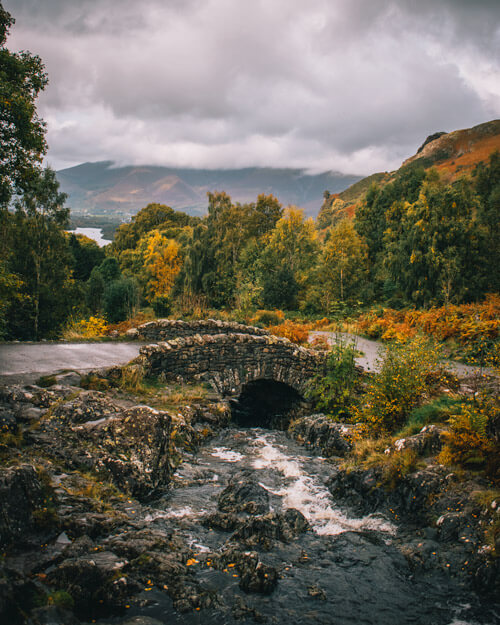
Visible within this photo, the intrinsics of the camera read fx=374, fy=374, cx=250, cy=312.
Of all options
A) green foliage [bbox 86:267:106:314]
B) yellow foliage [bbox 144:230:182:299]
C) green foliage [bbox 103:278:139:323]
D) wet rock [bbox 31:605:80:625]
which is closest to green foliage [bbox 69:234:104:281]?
yellow foliage [bbox 144:230:182:299]

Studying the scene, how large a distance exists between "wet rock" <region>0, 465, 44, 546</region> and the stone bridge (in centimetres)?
796

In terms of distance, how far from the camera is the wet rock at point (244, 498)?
20.0 feet

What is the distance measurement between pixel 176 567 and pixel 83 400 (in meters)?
3.97

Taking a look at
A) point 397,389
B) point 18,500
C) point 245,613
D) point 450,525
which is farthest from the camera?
point 397,389

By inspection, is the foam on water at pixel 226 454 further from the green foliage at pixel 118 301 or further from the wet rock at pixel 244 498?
the green foliage at pixel 118 301

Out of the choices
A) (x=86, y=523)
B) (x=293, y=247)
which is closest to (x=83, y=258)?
(x=293, y=247)

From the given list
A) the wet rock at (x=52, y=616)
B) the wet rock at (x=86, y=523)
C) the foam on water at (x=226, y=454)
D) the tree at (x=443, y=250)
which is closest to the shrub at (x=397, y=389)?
the foam on water at (x=226, y=454)

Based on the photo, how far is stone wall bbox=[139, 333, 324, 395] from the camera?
12.4 m

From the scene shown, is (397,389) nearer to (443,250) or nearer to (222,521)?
(222,521)

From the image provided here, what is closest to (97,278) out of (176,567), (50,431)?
(50,431)

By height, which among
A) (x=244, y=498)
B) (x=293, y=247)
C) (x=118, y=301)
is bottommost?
(x=244, y=498)

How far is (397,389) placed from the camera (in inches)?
328

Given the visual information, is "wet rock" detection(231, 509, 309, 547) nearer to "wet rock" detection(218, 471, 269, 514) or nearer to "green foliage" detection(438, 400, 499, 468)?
"wet rock" detection(218, 471, 269, 514)

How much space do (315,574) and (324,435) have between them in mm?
5448
